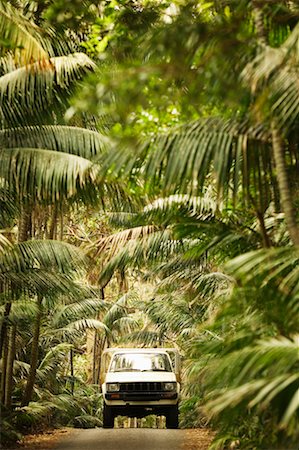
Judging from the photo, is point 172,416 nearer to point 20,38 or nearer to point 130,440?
point 130,440

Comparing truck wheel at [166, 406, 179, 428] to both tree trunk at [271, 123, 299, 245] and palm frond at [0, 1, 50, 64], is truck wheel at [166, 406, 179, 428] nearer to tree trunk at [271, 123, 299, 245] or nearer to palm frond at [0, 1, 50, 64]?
palm frond at [0, 1, 50, 64]

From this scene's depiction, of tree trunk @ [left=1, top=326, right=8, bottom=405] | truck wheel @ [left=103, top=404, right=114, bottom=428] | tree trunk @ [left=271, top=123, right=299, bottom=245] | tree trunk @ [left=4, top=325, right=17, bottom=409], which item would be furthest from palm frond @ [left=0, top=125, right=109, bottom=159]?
truck wheel @ [left=103, top=404, right=114, bottom=428]

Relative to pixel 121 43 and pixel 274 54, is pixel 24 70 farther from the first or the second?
pixel 274 54

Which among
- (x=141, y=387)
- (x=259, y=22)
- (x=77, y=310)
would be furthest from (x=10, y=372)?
(x=259, y=22)

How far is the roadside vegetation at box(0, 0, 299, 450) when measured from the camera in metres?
4.85

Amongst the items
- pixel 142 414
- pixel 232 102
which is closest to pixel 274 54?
pixel 232 102

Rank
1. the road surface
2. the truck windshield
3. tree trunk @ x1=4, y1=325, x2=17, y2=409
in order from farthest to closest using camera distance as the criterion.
→ the truck windshield → tree trunk @ x1=4, y1=325, x2=17, y2=409 → the road surface

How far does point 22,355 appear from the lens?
18.8 m

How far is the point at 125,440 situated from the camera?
1121 cm

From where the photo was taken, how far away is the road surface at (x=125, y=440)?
10.4 meters

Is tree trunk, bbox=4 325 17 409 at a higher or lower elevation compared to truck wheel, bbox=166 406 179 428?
higher

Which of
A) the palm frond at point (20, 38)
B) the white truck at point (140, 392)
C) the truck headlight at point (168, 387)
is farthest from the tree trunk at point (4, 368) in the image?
the palm frond at point (20, 38)

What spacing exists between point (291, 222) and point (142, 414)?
28.8 ft

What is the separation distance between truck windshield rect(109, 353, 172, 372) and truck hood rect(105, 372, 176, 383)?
0.95 ft
